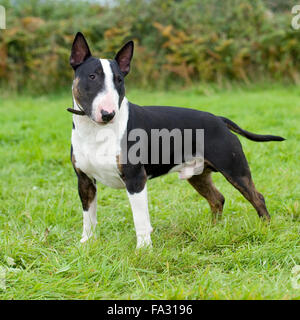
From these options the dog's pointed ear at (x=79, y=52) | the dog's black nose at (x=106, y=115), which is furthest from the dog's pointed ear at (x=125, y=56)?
the dog's black nose at (x=106, y=115)

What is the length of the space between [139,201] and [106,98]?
814mm

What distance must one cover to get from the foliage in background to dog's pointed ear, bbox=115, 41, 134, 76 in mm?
7767

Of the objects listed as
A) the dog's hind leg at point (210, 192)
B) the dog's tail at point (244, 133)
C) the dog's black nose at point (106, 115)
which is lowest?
the dog's hind leg at point (210, 192)

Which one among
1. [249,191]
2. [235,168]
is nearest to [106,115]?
[235,168]

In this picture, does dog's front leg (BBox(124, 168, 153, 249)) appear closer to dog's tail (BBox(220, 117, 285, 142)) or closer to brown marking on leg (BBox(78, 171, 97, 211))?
brown marking on leg (BBox(78, 171, 97, 211))

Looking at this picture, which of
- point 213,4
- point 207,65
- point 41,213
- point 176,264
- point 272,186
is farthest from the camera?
point 213,4

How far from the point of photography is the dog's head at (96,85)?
9.60ft

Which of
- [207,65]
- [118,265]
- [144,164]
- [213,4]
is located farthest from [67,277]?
[213,4]

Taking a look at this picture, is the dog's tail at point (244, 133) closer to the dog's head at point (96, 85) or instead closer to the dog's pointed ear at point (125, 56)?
the dog's pointed ear at point (125, 56)

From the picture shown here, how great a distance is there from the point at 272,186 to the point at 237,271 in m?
1.90

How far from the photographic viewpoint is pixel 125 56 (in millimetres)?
3291

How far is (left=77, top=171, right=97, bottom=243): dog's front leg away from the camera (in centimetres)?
352

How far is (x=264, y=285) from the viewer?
2654mm
